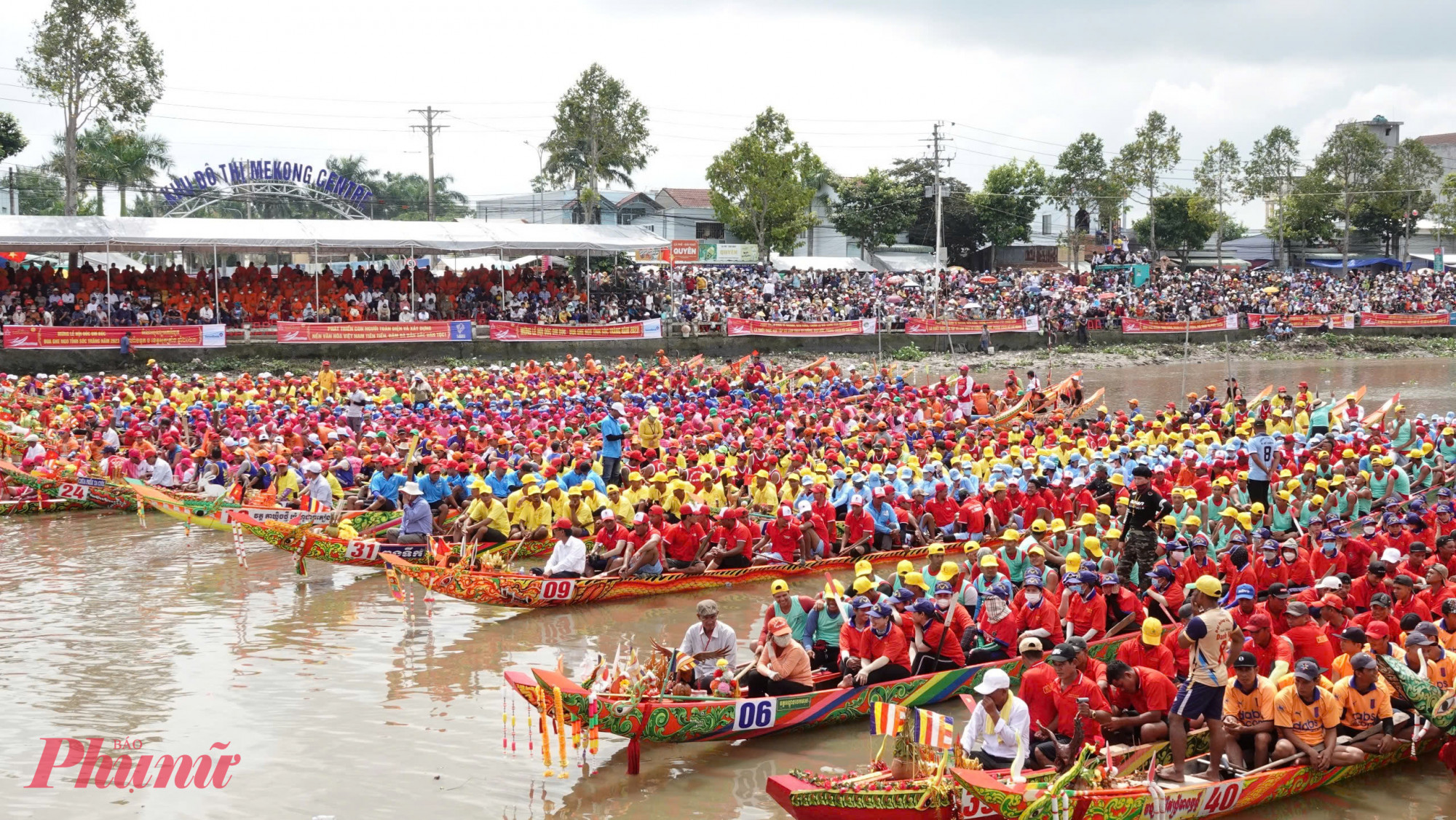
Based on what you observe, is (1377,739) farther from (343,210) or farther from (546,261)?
(343,210)

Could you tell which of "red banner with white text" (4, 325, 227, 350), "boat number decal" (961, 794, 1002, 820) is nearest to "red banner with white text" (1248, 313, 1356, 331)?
"red banner with white text" (4, 325, 227, 350)

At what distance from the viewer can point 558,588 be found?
12727mm

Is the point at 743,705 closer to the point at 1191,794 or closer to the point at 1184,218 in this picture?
the point at 1191,794

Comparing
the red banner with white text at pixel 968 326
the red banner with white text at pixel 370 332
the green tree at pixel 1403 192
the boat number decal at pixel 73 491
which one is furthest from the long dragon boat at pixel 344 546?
the green tree at pixel 1403 192

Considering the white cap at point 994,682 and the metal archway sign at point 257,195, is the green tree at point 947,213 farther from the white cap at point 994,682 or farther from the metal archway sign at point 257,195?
the white cap at point 994,682

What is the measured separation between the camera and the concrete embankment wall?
2892cm

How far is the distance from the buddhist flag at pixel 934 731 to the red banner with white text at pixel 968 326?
32.1 meters

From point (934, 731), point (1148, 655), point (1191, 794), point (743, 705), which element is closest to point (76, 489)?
point (743, 705)

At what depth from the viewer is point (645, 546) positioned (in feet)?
42.8

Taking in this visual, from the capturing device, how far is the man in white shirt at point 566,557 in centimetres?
1267

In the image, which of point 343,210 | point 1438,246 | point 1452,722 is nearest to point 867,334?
point 343,210

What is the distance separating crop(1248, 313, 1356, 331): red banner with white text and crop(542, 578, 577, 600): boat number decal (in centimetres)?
3895

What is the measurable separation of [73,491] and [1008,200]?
4549 cm

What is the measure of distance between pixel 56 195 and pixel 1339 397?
5383 centimetres
